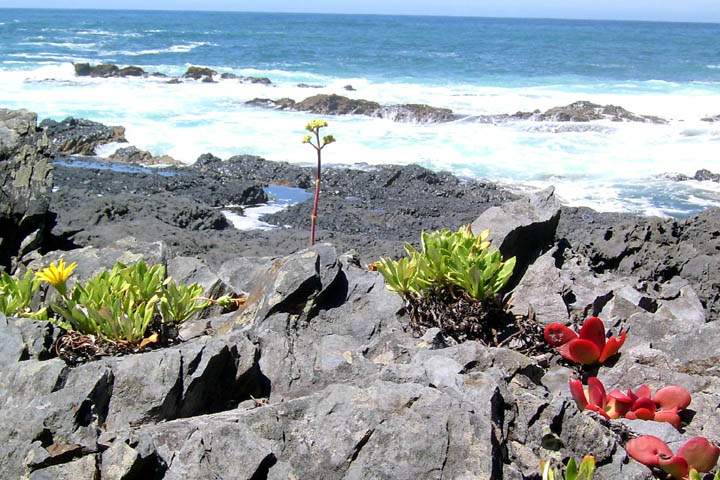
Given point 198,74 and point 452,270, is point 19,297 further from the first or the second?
point 198,74

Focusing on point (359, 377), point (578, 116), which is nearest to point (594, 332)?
point (359, 377)

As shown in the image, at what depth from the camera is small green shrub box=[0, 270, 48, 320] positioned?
4.71 m

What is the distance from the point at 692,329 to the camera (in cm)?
468

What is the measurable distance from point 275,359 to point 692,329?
97.3 inches

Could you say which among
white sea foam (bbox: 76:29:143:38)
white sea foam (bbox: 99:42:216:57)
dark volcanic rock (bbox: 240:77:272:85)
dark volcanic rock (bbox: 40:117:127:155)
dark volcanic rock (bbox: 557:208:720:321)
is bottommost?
white sea foam (bbox: 76:29:143:38)

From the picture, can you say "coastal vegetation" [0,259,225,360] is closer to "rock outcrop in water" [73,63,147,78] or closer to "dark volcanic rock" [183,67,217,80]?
"dark volcanic rock" [183,67,217,80]

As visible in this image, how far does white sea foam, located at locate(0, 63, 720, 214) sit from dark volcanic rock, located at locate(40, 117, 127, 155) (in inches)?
23.3

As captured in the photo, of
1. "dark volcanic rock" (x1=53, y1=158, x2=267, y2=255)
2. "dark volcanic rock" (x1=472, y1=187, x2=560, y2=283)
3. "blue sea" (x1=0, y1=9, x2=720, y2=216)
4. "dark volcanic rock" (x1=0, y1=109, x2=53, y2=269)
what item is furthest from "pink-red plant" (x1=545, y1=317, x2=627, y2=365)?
"blue sea" (x1=0, y1=9, x2=720, y2=216)

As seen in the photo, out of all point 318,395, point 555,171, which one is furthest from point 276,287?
point 555,171

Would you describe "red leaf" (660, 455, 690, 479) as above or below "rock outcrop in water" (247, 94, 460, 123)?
above

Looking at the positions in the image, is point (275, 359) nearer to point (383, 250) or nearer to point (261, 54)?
point (383, 250)

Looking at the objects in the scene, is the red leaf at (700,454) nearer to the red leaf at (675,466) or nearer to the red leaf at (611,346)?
the red leaf at (675,466)

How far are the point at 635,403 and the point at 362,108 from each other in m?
29.5

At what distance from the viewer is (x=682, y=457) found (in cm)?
327
